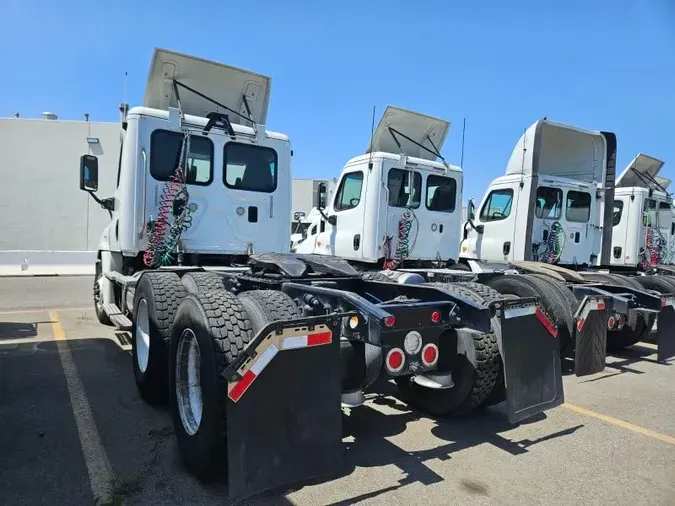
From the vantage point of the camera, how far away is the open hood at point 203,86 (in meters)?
6.41

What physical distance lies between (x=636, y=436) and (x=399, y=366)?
2.32 metres

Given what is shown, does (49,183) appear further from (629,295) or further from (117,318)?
(629,295)

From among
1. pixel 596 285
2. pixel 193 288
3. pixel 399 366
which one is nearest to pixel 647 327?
pixel 596 285

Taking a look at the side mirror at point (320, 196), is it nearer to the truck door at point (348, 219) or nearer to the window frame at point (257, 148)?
the truck door at point (348, 219)

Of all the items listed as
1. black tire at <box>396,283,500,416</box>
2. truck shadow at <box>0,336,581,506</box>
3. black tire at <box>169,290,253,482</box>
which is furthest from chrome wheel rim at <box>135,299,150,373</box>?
black tire at <box>396,283,500,416</box>

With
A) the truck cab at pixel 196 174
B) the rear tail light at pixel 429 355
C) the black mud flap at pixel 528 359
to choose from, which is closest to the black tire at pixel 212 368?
the rear tail light at pixel 429 355

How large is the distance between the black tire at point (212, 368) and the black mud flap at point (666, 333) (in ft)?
17.9

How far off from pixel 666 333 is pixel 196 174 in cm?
608

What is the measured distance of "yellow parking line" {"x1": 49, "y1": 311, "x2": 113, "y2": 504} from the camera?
3.17m

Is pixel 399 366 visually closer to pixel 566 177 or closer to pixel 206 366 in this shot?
pixel 206 366

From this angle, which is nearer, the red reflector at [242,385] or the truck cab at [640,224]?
the red reflector at [242,385]

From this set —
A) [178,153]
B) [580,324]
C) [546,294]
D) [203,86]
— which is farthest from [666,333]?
[203,86]

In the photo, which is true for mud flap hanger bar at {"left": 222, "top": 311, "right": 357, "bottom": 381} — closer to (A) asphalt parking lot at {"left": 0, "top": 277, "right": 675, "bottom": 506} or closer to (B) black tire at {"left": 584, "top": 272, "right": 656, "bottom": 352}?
(A) asphalt parking lot at {"left": 0, "top": 277, "right": 675, "bottom": 506}

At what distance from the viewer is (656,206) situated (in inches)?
459
